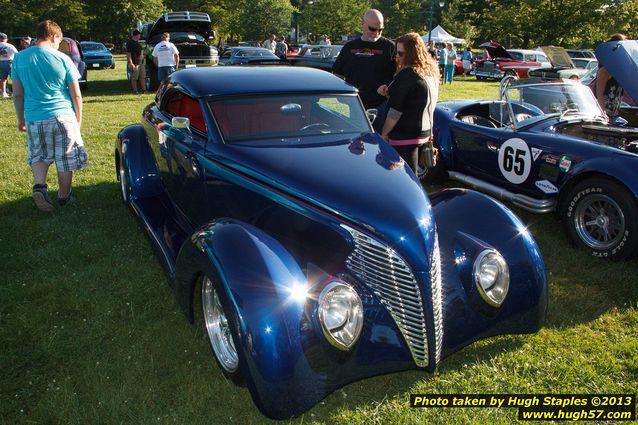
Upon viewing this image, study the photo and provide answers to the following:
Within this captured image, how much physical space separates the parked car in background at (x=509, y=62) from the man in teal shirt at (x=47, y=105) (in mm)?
22164

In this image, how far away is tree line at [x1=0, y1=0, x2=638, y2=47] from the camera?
39.3 m

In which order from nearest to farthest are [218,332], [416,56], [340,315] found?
[340,315] → [218,332] → [416,56]

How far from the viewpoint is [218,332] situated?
3205 mm

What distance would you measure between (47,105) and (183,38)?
12615 mm

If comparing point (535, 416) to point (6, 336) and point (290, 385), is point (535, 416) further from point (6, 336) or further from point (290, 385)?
point (6, 336)

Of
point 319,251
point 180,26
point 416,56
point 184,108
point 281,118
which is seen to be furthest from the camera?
point 180,26

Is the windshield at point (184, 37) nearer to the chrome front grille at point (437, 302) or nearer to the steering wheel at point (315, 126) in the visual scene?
the steering wheel at point (315, 126)

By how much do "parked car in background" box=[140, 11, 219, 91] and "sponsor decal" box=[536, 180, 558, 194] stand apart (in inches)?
522

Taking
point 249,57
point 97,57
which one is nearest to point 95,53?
point 97,57

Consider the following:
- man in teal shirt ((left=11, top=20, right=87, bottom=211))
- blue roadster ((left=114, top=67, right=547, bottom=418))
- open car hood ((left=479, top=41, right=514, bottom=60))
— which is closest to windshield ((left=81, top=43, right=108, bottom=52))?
open car hood ((left=479, top=41, right=514, bottom=60))

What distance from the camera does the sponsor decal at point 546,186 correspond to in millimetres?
5488

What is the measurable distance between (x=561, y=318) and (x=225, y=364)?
106 inches

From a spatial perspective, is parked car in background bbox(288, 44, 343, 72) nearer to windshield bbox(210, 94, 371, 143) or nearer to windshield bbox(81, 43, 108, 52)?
windshield bbox(210, 94, 371, 143)

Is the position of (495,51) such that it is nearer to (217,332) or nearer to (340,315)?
(217,332)
